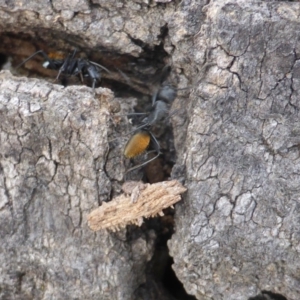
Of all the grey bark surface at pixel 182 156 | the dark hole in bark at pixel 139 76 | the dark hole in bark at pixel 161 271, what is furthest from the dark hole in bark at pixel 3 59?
the dark hole in bark at pixel 161 271

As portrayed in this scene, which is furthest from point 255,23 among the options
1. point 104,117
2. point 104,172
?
point 104,172

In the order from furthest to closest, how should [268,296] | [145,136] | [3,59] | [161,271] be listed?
[3,59] → [161,271] → [145,136] → [268,296]

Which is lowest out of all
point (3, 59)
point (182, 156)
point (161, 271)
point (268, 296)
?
point (161, 271)

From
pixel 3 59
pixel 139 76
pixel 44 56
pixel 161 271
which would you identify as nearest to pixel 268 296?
pixel 161 271

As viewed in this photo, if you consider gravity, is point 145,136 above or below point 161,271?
above

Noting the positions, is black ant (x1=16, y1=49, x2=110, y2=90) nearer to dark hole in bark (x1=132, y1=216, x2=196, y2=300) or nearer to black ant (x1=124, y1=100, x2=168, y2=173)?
black ant (x1=124, y1=100, x2=168, y2=173)

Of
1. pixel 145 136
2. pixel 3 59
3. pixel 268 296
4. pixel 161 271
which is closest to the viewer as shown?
pixel 268 296

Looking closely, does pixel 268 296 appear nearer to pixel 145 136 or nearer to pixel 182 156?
pixel 182 156

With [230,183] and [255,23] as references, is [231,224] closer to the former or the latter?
[230,183]
